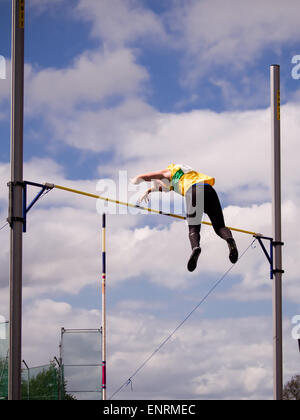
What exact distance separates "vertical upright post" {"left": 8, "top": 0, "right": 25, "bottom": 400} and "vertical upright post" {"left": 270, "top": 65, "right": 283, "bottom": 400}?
5.03 m

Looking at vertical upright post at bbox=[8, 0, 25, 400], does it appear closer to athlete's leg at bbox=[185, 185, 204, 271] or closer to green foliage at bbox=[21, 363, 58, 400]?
athlete's leg at bbox=[185, 185, 204, 271]

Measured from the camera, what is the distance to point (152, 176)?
8938 mm

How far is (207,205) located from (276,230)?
2.88 meters

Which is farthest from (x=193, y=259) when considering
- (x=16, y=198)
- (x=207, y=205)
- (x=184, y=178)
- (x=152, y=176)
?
(x=16, y=198)

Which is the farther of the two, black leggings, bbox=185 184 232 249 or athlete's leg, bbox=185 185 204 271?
black leggings, bbox=185 184 232 249

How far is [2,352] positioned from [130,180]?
19.3 feet

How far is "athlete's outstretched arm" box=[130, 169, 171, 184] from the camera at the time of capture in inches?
350

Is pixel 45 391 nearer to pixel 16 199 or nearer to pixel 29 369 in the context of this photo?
pixel 29 369

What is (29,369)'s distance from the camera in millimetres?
13344

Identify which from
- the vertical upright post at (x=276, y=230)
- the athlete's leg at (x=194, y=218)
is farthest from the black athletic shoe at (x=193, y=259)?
the vertical upright post at (x=276, y=230)

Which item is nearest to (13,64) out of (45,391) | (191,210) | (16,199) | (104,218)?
(16,199)

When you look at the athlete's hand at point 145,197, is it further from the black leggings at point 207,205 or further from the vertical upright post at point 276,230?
the vertical upright post at point 276,230

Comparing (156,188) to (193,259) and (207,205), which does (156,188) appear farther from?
(193,259)

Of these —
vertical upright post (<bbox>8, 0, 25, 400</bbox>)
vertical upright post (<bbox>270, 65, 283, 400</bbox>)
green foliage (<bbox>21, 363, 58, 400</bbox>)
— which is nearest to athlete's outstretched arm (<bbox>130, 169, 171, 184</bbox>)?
vertical upright post (<bbox>8, 0, 25, 400</bbox>)
